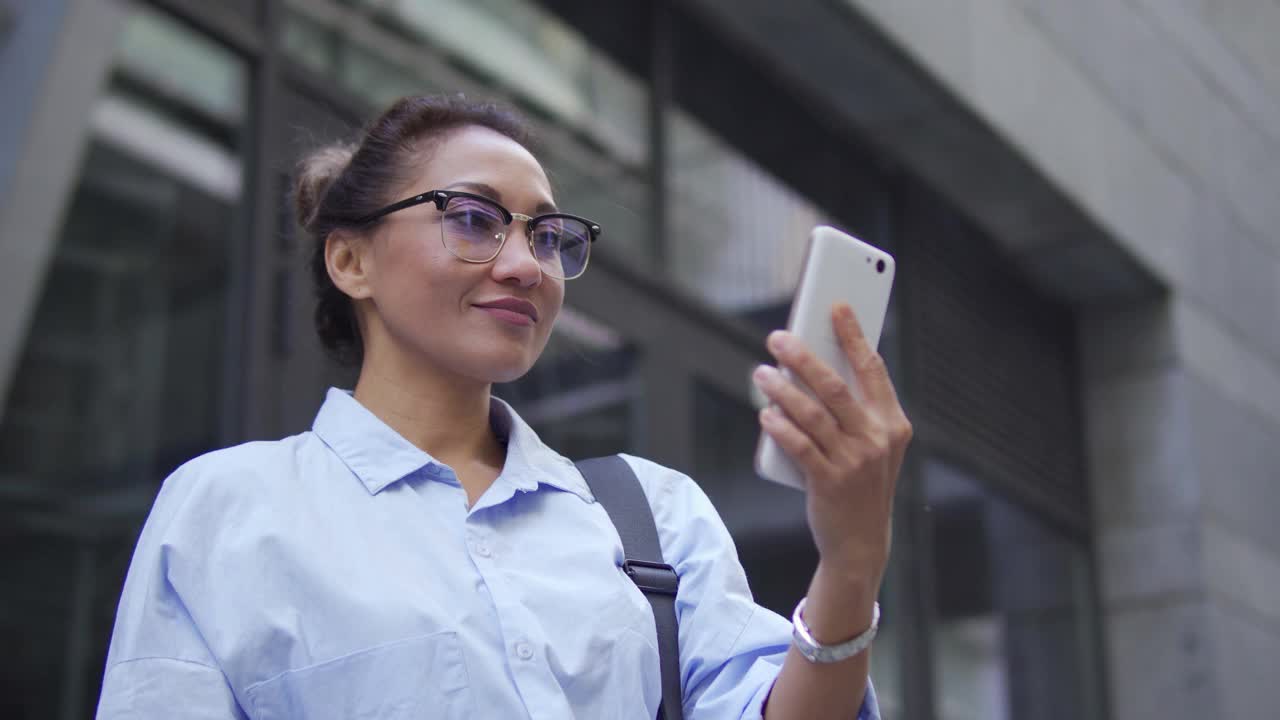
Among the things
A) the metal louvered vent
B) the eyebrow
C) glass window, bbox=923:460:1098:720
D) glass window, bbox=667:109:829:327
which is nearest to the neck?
the eyebrow

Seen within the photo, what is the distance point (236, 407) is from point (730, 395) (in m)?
2.53

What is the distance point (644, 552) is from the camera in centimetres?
192

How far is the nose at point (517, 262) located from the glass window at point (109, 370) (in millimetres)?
3534

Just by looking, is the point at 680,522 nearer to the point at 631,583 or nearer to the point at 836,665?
the point at 631,583

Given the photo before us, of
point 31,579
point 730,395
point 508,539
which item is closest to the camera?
point 508,539

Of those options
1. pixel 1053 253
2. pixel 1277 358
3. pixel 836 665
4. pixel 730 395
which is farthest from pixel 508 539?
pixel 1277 358

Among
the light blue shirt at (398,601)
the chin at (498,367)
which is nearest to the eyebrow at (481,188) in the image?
the chin at (498,367)

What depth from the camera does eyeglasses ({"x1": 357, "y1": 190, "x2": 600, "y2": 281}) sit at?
1.97 meters

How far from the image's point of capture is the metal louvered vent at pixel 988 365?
7.86 m

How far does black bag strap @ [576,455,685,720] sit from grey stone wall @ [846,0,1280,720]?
19.2 feet

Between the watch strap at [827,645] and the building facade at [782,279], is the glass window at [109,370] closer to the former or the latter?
the building facade at [782,279]

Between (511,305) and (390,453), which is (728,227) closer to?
(511,305)

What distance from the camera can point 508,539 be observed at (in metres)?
1.84

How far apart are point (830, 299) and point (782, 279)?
5309 mm
